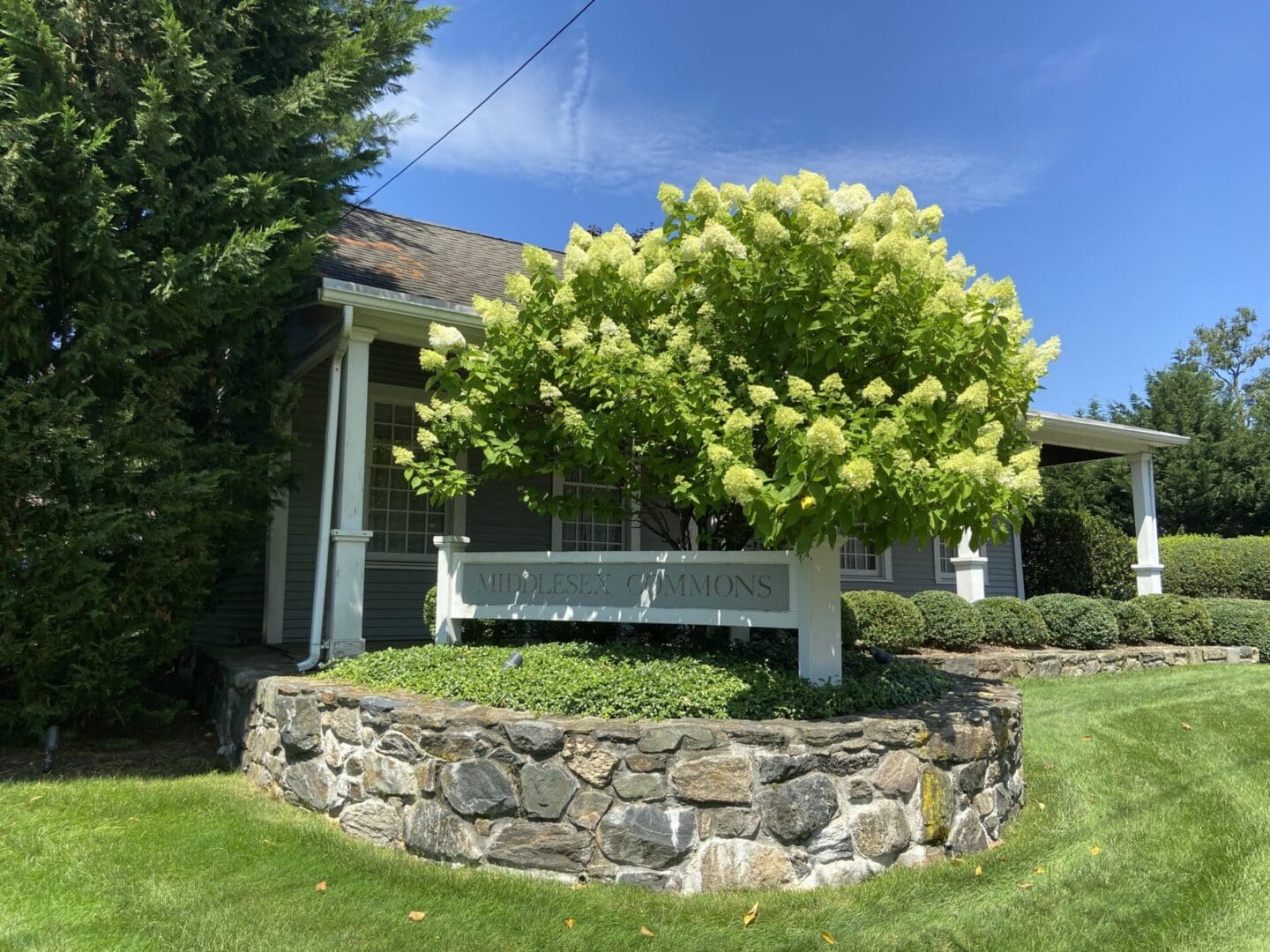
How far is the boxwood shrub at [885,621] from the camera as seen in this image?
8.20 meters

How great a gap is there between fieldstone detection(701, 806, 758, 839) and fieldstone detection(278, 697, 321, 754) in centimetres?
222

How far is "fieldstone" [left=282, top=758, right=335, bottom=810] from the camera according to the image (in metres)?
4.47

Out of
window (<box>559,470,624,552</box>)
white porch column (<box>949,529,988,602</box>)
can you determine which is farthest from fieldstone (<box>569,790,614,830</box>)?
white porch column (<box>949,529,988,602</box>)

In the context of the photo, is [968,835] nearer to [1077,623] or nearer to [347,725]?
[347,725]

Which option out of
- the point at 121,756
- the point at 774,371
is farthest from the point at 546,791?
the point at 121,756

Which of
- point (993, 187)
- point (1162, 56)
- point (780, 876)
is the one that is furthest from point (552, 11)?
point (993, 187)

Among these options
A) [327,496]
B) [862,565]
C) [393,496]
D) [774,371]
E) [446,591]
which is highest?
[774,371]

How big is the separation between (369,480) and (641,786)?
554 cm

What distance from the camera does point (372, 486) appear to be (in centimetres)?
840

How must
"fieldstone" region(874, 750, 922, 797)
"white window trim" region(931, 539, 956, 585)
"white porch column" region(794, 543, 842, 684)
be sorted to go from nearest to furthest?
"fieldstone" region(874, 750, 922, 797) → "white porch column" region(794, 543, 842, 684) → "white window trim" region(931, 539, 956, 585)

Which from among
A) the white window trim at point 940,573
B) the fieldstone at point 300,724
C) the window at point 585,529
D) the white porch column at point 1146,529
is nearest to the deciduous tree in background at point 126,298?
the fieldstone at point 300,724

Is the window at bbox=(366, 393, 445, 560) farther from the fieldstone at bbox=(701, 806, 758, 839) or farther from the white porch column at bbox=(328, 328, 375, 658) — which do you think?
the fieldstone at bbox=(701, 806, 758, 839)

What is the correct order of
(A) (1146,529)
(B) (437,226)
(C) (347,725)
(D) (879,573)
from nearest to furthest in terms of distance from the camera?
(C) (347,725) → (B) (437,226) → (A) (1146,529) → (D) (879,573)

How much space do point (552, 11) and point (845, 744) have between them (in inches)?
294
